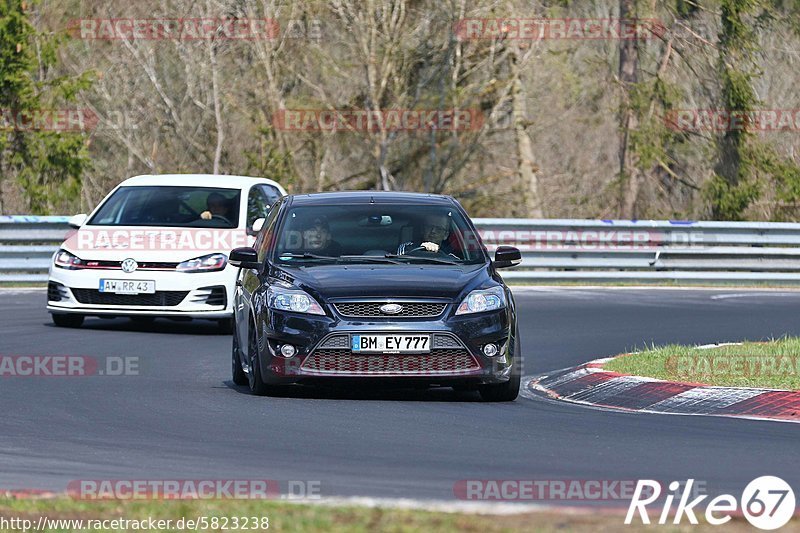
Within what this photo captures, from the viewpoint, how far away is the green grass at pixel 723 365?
1210 centimetres

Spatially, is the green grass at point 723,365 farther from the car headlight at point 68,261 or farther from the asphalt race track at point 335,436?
the car headlight at point 68,261

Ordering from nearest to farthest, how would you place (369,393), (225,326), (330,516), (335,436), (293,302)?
(330,516) < (335,436) < (293,302) < (369,393) < (225,326)

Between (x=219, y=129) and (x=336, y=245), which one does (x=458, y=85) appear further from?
(x=336, y=245)

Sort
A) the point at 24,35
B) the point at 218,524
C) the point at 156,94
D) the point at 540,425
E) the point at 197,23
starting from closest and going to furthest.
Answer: the point at 218,524, the point at 540,425, the point at 24,35, the point at 197,23, the point at 156,94

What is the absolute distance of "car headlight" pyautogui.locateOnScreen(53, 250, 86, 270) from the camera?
55.6 ft

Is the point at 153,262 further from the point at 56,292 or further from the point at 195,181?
the point at 195,181

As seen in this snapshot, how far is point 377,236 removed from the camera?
12.4 m

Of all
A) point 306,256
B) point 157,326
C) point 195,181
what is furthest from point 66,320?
point 306,256

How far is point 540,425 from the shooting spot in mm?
10055

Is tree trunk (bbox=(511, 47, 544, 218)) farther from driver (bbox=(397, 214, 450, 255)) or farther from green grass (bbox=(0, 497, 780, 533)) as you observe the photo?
green grass (bbox=(0, 497, 780, 533))

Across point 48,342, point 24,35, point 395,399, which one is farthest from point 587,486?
point 24,35

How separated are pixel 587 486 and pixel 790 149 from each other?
30.1 metres

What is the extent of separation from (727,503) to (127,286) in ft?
35.0

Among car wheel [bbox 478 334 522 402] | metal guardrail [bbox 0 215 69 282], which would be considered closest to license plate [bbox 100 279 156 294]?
car wheel [bbox 478 334 522 402]
